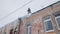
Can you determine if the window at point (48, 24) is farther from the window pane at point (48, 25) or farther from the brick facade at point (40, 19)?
the brick facade at point (40, 19)

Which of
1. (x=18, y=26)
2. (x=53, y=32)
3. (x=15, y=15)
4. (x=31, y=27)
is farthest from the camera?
(x=15, y=15)

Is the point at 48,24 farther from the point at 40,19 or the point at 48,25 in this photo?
the point at 40,19

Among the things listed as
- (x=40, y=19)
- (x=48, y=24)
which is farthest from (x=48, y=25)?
(x=40, y=19)

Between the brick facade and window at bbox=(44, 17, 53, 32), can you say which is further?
window at bbox=(44, 17, 53, 32)

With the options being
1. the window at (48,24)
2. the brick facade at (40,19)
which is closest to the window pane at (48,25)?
the window at (48,24)

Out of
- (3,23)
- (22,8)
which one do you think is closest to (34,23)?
(22,8)

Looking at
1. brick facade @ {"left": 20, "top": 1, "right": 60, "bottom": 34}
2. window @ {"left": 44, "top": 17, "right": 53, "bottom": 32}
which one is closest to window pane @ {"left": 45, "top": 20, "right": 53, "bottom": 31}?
window @ {"left": 44, "top": 17, "right": 53, "bottom": 32}

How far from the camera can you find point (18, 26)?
495 centimetres

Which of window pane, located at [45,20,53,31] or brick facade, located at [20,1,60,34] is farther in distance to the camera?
window pane, located at [45,20,53,31]

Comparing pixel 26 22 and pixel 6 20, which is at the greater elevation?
pixel 6 20

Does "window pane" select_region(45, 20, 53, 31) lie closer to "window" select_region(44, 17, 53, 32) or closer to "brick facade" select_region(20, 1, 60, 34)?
"window" select_region(44, 17, 53, 32)

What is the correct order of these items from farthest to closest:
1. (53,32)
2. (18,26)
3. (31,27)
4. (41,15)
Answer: (18,26)
(31,27)
(41,15)
(53,32)

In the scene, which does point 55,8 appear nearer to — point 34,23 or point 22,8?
point 34,23

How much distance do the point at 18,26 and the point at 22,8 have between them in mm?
853
